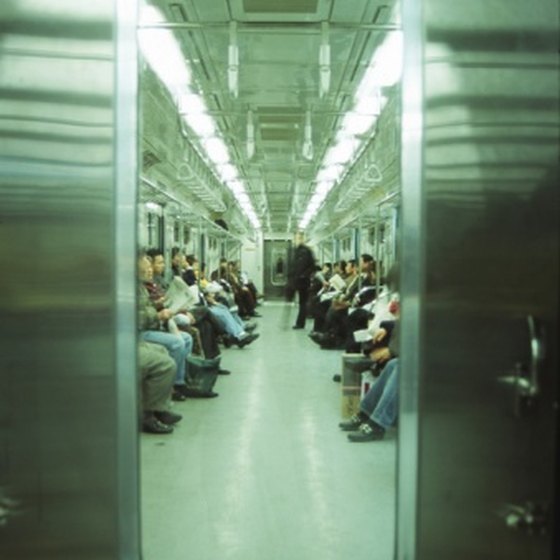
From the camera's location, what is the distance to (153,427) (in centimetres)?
434

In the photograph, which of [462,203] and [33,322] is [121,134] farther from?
[462,203]

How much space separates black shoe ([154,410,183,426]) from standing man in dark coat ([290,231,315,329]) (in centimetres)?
509

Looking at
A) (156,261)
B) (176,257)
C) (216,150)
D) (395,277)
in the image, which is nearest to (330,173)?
(216,150)

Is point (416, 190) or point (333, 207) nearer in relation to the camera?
point (416, 190)

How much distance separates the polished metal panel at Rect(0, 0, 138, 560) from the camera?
5.26 ft

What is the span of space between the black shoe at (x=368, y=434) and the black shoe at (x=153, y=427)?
47.6 inches

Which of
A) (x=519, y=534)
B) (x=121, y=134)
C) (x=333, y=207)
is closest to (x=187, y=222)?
(x=333, y=207)

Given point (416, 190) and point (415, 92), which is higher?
point (415, 92)

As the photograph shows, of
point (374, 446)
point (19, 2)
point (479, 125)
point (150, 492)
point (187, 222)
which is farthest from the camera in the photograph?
point (187, 222)

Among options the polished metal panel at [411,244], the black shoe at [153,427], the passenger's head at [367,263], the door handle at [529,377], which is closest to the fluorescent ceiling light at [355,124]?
the passenger's head at [367,263]

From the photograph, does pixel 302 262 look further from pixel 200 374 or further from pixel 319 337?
pixel 200 374

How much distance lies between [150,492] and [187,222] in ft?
20.4

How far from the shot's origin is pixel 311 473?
359cm

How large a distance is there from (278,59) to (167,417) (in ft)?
9.81
